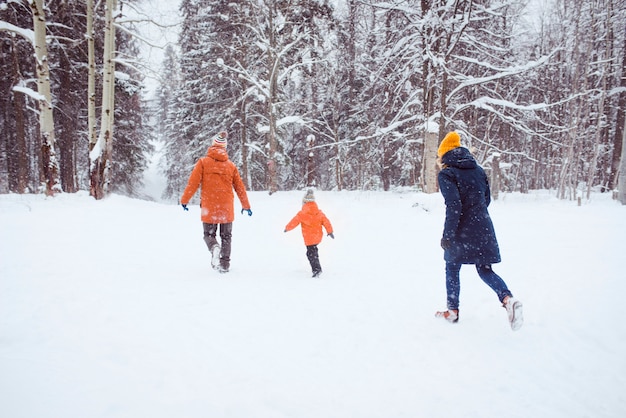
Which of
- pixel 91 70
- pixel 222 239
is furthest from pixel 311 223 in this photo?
pixel 91 70

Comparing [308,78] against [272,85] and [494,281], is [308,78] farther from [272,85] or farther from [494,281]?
[494,281]

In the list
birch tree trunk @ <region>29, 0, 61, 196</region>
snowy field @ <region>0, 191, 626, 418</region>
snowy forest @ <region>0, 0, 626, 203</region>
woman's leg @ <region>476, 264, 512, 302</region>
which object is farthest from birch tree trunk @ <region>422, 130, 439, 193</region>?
birch tree trunk @ <region>29, 0, 61, 196</region>

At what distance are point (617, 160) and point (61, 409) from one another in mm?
26139

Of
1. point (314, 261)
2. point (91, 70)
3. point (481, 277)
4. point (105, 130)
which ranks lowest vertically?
point (314, 261)

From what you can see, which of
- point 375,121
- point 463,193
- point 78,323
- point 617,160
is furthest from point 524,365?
point 617,160

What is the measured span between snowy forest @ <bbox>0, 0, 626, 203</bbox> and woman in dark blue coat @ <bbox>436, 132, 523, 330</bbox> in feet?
26.5

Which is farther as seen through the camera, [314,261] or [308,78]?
[308,78]

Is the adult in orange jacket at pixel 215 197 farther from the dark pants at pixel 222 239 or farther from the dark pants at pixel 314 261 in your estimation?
the dark pants at pixel 314 261

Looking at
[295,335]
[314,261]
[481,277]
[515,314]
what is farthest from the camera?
[314,261]

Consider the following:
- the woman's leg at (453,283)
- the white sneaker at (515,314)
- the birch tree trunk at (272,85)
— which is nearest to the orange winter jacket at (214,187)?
the woman's leg at (453,283)

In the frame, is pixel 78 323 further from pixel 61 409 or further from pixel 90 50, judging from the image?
pixel 90 50

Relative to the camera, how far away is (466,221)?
334cm

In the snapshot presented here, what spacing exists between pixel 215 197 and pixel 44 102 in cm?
837

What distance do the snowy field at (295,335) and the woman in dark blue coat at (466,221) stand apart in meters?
0.64
